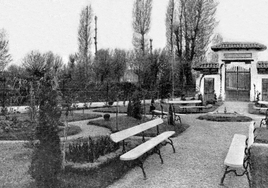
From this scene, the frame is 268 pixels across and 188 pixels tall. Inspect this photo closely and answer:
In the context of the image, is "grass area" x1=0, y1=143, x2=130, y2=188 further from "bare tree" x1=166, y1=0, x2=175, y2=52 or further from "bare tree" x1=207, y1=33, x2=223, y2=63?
"bare tree" x1=207, y1=33, x2=223, y2=63

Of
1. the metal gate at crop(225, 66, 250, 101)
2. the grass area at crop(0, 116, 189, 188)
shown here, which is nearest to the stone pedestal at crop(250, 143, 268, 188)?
the grass area at crop(0, 116, 189, 188)

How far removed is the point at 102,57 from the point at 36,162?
28.6 meters

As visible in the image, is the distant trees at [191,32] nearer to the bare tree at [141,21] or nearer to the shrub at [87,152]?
the bare tree at [141,21]

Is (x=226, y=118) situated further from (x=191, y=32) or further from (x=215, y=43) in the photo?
(x=215, y=43)

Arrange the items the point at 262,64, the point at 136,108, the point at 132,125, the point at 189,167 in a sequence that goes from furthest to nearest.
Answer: the point at 262,64
the point at 136,108
the point at 132,125
the point at 189,167

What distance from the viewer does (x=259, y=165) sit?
7.25 meters

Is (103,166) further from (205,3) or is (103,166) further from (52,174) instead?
(205,3)

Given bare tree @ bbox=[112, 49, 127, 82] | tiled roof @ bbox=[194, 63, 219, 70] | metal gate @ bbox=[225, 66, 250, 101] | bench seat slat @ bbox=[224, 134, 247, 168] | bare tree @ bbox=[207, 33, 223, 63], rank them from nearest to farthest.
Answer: bench seat slat @ bbox=[224, 134, 247, 168], tiled roof @ bbox=[194, 63, 219, 70], metal gate @ bbox=[225, 66, 250, 101], bare tree @ bbox=[112, 49, 127, 82], bare tree @ bbox=[207, 33, 223, 63]

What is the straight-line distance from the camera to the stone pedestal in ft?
19.9

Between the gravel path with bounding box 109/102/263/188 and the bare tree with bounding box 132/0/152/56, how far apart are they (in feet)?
98.3

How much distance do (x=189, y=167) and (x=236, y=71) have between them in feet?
73.2

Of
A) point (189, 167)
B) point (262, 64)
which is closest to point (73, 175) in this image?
point (189, 167)

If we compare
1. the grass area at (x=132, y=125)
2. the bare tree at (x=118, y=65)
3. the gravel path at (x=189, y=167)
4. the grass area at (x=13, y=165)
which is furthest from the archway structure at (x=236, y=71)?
the grass area at (x=13, y=165)

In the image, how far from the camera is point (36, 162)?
5.18 meters
